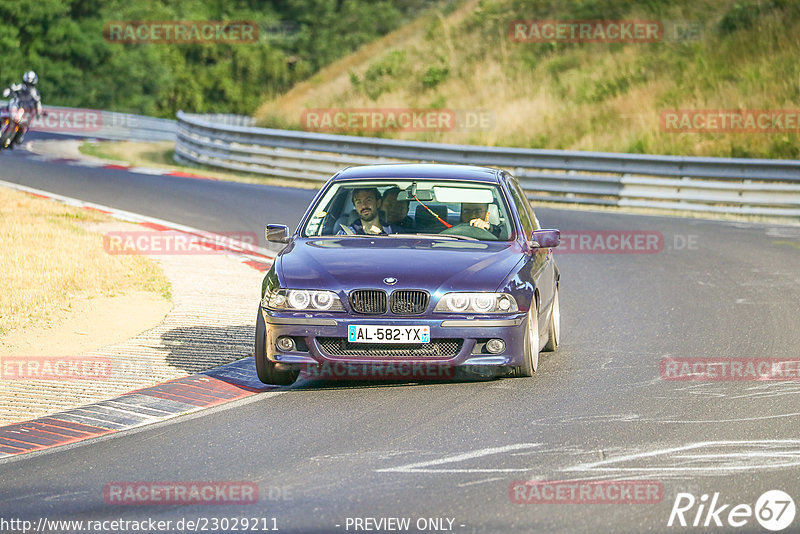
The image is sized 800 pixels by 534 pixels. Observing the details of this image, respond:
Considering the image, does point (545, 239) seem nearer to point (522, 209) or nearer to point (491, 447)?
point (522, 209)

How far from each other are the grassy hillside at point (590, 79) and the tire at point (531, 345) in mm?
18538

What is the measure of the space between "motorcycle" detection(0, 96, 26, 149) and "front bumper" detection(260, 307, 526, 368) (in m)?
21.1

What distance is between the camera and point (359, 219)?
1037cm

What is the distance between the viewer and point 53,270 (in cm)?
1402

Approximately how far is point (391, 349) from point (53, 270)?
6.38m

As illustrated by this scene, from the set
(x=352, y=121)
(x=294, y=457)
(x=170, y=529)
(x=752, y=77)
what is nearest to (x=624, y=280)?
(x=294, y=457)

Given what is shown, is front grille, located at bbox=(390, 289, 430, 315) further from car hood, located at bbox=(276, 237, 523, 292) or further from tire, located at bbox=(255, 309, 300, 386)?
tire, located at bbox=(255, 309, 300, 386)

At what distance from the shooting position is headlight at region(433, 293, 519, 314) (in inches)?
351

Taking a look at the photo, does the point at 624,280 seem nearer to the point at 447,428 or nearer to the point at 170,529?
the point at 447,428

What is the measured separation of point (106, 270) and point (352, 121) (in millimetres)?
20606

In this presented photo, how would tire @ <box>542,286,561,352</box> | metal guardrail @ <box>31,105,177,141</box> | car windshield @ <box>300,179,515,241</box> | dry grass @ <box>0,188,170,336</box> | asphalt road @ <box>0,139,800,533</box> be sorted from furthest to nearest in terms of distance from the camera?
metal guardrail @ <box>31,105,177,141</box> → dry grass @ <box>0,188,170,336</box> → tire @ <box>542,286,561,352</box> → car windshield @ <box>300,179,515,241</box> → asphalt road @ <box>0,139,800,533</box>

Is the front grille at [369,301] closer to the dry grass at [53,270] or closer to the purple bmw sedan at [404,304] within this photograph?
the purple bmw sedan at [404,304]

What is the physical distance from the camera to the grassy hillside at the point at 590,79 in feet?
98.6

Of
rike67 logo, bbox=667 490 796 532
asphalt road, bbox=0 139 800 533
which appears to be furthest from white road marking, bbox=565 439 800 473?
rike67 logo, bbox=667 490 796 532
